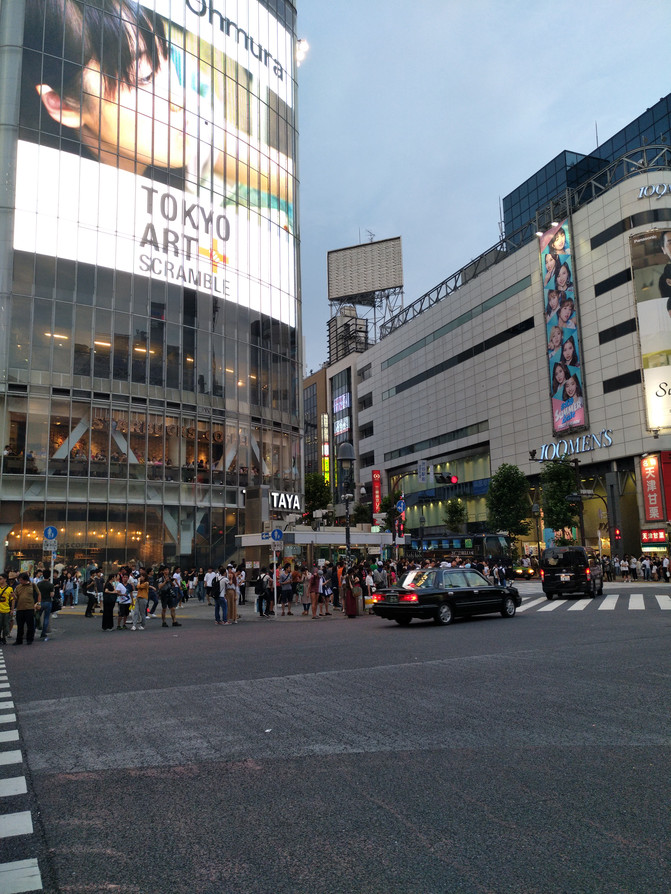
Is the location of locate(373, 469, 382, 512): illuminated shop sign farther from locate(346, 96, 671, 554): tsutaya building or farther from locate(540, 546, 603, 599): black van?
locate(540, 546, 603, 599): black van

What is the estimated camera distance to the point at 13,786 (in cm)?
529

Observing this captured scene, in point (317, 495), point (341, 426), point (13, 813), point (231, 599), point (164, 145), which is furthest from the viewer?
point (341, 426)

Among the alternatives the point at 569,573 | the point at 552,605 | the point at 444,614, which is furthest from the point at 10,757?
the point at 569,573

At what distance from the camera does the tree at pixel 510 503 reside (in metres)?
58.3

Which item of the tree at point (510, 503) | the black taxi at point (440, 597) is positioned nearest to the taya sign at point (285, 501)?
the tree at point (510, 503)

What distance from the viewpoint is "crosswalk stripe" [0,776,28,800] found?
5.11m

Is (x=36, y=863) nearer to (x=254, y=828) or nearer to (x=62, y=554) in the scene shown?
(x=254, y=828)

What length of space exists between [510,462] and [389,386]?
1217 inches

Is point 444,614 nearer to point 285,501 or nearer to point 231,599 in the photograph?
point 231,599

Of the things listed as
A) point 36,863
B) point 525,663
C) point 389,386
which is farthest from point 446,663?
point 389,386

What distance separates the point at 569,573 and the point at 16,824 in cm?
2739

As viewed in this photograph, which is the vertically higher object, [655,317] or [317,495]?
[655,317]

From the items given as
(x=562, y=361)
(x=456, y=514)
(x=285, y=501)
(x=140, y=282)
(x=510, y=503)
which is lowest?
(x=456, y=514)

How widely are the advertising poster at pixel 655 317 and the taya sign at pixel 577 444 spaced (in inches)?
171
